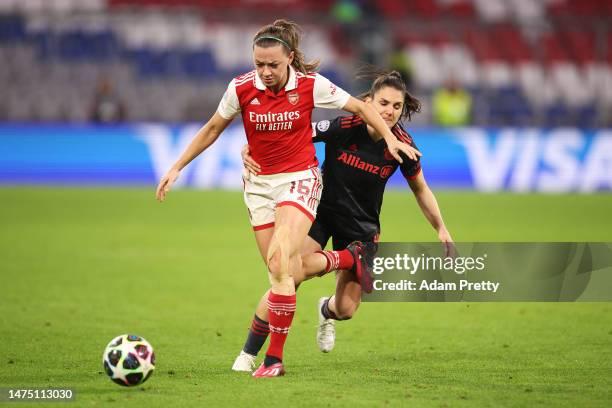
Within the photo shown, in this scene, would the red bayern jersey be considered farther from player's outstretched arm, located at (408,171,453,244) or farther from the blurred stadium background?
the blurred stadium background

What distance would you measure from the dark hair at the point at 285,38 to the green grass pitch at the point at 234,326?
7.17 feet

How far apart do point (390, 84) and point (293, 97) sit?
3.01 ft

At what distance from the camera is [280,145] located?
671 cm

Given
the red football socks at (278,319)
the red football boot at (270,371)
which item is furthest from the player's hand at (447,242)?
the red football boot at (270,371)

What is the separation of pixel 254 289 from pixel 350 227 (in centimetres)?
366

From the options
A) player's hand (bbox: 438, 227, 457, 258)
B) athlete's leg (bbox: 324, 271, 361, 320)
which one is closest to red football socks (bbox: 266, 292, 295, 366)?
athlete's leg (bbox: 324, 271, 361, 320)

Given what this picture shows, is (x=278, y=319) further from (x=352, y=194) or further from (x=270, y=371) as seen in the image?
(x=352, y=194)

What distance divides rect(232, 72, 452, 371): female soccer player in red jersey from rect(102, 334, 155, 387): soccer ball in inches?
41.4

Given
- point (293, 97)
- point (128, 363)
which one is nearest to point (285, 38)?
point (293, 97)

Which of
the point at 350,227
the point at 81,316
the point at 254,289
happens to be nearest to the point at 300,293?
the point at 254,289

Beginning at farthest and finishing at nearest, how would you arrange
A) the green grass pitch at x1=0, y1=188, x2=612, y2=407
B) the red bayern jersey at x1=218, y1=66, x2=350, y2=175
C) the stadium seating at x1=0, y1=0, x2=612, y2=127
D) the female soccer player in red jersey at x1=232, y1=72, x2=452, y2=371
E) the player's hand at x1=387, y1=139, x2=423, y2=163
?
the stadium seating at x1=0, y1=0, x2=612, y2=127 < the female soccer player in red jersey at x1=232, y1=72, x2=452, y2=371 < the red bayern jersey at x1=218, y1=66, x2=350, y2=175 < the player's hand at x1=387, y1=139, x2=423, y2=163 < the green grass pitch at x1=0, y1=188, x2=612, y2=407

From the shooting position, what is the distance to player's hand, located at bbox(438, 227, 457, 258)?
740cm

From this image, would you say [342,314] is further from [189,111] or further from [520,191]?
[189,111]
